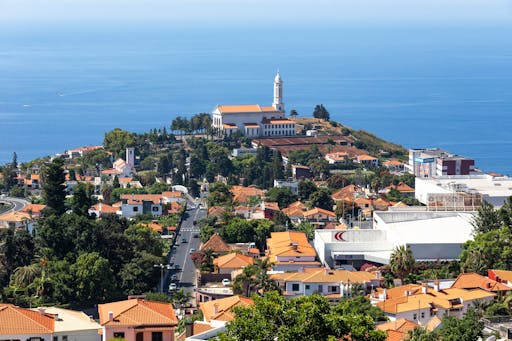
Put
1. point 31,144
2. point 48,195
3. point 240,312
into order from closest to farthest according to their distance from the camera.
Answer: point 240,312 → point 48,195 → point 31,144

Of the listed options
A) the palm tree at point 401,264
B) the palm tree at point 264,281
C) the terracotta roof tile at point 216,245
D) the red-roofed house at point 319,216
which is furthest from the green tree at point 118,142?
the palm tree at point 401,264

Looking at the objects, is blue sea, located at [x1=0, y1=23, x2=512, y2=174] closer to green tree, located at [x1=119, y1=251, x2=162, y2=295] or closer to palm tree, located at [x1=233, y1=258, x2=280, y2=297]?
green tree, located at [x1=119, y1=251, x2=162, y2=295]

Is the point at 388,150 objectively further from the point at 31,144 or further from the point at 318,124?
the point at 31,144

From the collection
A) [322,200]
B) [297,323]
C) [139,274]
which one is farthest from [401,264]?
[297,323]

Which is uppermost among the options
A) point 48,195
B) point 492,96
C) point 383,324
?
point 492,96

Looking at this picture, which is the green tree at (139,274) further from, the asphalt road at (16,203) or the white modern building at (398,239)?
the asphalt road at (16,203)

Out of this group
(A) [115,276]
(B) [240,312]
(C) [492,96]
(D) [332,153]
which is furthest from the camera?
(C) [492,96]

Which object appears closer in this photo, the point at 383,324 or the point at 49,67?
the point at 383,324

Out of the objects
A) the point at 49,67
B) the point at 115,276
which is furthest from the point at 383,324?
the point at 49,67
